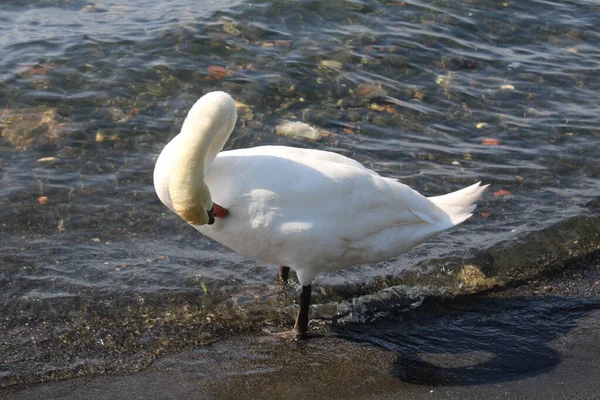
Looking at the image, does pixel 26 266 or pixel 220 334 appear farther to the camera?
pixel 26 266

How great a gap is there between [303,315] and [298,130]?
3417 millimetres

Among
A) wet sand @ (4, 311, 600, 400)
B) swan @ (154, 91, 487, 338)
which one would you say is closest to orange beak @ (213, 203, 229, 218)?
swan @ (154, 91, 487, 338)

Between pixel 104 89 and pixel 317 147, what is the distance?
8.37 ft

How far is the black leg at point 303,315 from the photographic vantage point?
5.61 meters

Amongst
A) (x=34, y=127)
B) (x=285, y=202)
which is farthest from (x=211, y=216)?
(x=34, y=127)

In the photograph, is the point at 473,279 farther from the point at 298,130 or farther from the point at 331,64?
the point at 331,64

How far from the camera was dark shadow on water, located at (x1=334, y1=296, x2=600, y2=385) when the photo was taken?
5184 mm

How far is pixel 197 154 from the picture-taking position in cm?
492

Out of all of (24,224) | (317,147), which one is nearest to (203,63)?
(317,147)

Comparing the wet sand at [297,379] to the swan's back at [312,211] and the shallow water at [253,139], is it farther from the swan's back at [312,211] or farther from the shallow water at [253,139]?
the swan's back at [312,211]

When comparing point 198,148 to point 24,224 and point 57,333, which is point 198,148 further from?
point 24,224

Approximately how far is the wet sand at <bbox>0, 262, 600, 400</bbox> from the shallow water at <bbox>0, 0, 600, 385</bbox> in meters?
0.21

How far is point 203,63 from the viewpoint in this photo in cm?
1001

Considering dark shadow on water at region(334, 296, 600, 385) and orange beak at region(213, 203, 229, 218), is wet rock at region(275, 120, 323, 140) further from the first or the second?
orange beak at region(213, 203, 229, 218)
